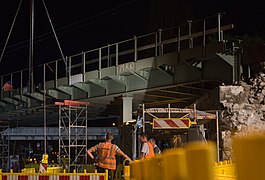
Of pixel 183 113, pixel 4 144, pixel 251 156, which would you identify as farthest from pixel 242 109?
pixel 4 144

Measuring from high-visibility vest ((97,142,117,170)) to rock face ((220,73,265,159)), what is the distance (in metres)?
6.62

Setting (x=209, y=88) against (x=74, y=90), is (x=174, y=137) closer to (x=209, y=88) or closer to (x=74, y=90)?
(x=209, y=88)

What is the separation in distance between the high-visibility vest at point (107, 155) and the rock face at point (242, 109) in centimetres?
662

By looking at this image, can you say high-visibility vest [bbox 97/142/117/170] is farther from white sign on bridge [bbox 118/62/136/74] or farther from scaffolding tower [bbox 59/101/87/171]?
white sign on bridge [bbox 118/62/136/74]

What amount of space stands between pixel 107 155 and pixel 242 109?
303 inches

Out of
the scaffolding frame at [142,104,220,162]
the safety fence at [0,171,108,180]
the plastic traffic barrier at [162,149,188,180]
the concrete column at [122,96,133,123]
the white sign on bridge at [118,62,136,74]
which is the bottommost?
the safety fence at [0,171,108,180]

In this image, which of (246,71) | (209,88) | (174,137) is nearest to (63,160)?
(209,88)

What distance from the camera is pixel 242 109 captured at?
66.4ft

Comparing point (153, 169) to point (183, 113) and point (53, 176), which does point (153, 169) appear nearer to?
point (53, 176)

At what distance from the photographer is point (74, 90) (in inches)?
1382

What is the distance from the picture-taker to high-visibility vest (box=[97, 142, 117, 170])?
46.2 feet

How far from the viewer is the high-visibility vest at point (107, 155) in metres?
14.1

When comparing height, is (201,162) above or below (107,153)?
above

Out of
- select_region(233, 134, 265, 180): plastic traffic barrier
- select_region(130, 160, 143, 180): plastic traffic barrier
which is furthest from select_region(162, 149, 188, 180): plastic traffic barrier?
select_region(130, 160, 143, 180): plastic traffic barrier
